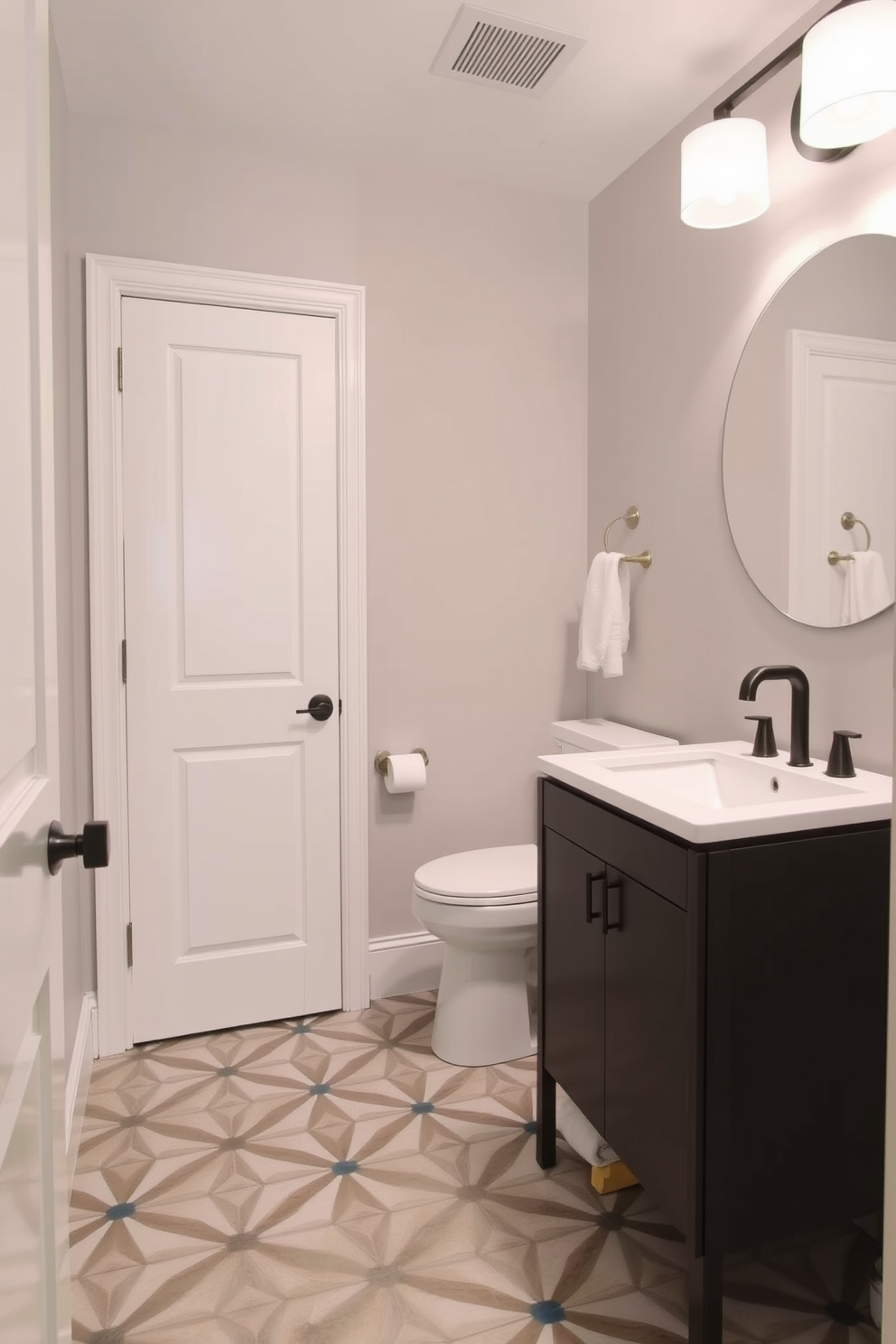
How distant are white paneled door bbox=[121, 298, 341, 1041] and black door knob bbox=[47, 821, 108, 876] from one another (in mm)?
1626

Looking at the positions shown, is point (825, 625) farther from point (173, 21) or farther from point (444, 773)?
point (173, 21)

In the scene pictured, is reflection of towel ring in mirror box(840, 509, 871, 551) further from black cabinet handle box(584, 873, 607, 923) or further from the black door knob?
the black door knob

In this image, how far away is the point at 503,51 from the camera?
6.88 ft

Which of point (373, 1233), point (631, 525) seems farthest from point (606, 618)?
point (373, 1233)

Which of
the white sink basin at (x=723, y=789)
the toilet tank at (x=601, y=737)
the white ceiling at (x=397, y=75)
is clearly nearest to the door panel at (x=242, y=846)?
the toilet tank at (x=601, y=737)

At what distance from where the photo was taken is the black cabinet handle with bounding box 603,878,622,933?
1.57 m

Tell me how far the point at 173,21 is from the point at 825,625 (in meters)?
2.02

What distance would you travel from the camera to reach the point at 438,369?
2729 mm

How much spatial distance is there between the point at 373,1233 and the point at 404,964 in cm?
109

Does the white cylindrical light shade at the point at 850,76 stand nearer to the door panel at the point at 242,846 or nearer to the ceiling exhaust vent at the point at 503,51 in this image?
the ceiling exhaust vent at the point at 503,51

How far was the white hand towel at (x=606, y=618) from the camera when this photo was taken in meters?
2.56

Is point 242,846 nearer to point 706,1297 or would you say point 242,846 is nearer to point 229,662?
point 229,662

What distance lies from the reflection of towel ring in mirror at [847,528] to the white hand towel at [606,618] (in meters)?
0.77

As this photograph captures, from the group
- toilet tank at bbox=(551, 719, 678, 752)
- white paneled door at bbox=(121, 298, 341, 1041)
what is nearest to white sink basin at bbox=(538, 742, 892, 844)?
toilet tank at bbox=(551, 719, 678, 752)
